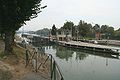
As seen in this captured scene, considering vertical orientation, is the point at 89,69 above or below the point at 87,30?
below

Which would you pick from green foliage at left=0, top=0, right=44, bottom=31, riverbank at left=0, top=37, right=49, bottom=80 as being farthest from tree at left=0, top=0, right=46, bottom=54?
riverbank at left=0, top=37, right=49, bottom=80

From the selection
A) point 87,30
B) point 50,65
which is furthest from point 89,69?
point 87,30

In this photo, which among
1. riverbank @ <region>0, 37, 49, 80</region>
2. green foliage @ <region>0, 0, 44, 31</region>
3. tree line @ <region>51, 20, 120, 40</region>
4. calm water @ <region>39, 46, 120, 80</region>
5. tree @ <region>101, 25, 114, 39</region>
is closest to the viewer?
riverbank @ <region>0, 37, 49, 80</region>

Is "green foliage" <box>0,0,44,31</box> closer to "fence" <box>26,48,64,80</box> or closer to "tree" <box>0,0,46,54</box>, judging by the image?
"tree" <box>0,0,46,54</box>

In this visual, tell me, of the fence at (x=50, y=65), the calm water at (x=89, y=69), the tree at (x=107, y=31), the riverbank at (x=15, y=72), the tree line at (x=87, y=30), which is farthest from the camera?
the tree at (x=107, y=31)

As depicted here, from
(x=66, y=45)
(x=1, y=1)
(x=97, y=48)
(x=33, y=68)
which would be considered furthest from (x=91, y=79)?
(x=66, y=45)

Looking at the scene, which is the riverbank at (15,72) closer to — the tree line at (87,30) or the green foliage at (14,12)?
the green foliage at (14,12)

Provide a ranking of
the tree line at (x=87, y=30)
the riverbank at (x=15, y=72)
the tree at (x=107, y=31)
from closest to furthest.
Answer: the riverbank at (x=15, y=72) < the tree line at (x=87, y=30) < the tree at (x=107, y=31)

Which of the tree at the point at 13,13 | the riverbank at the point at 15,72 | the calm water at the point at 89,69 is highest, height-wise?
the tree at the point at 13,13

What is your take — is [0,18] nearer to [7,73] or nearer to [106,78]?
[7,73]

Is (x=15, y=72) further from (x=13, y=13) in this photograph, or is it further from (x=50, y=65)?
(x=13, y=13)

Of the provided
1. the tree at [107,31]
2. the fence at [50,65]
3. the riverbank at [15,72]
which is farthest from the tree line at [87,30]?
the riverbank at [15,72]

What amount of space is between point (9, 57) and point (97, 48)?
169ft

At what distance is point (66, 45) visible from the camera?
86938 mm
